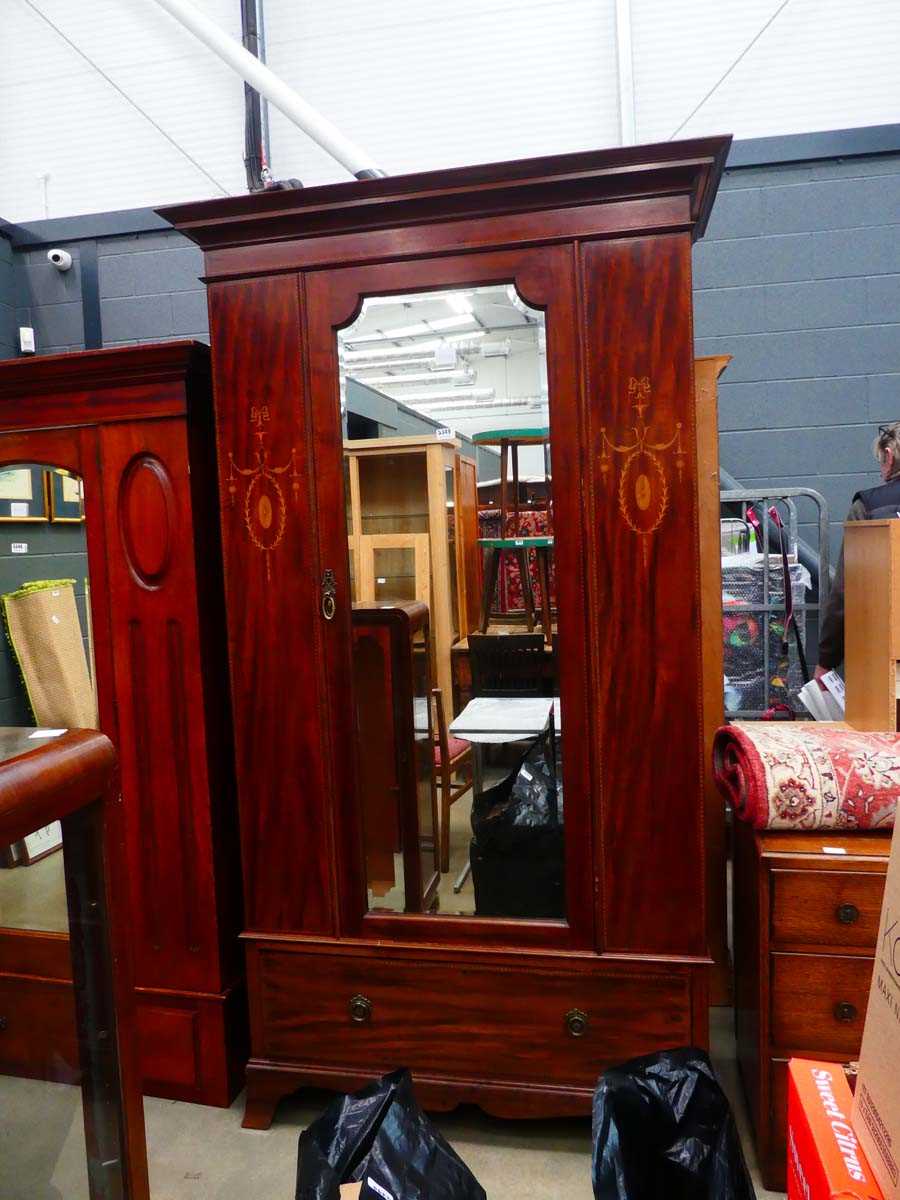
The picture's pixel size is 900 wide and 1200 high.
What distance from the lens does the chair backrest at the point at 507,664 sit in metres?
1.76

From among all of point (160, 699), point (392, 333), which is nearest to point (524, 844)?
point (160, 699)

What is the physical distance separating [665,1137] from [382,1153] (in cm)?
48

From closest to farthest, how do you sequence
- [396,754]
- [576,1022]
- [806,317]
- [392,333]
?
1. [576,1022]
2. [392,333]
3. [396,754]
4. [806,317]

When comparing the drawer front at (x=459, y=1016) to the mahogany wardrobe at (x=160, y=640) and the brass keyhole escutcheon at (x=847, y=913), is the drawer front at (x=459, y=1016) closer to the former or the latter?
the mahogany wardrobe at (x=160, y=640)

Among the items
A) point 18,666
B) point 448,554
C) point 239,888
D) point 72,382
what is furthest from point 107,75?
point 239,888

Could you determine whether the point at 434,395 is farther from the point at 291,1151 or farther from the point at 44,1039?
the point at 291,1151

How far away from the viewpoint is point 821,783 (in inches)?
64.6

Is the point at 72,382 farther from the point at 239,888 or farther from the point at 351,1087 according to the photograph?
the point at 351,1087

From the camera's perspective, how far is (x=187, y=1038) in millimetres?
1999

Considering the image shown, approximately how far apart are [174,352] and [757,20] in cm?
304

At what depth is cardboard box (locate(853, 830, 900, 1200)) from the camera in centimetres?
72

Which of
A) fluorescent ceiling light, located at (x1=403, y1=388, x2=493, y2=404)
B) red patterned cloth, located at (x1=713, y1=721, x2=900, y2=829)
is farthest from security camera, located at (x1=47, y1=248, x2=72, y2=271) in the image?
red patterned cloth, located at (x1=713, y1=721, x2=900, y2=829)

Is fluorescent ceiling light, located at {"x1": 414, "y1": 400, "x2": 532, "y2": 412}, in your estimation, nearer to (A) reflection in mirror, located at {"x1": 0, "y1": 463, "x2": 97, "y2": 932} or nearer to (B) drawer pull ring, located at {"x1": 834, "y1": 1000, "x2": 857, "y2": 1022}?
(A) reflection in mirror, located at {"x1": 0, "y1": 463, "x2": 97, "y2": 932}

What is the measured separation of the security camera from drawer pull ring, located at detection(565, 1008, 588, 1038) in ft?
13.5
